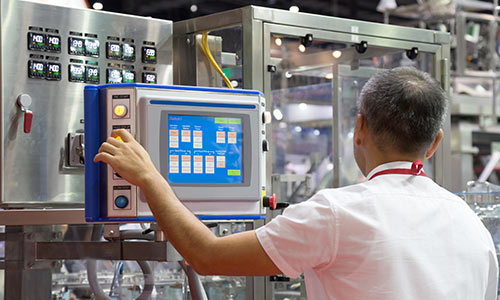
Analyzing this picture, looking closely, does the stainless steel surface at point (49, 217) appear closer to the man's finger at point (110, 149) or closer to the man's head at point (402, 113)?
the man's finger at point (110, 149)

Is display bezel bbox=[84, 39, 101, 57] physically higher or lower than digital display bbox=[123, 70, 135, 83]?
higher

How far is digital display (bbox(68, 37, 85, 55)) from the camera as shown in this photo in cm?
288

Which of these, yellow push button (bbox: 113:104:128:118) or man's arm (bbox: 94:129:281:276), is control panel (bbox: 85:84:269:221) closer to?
yellow push button (bbox: 113:104:128:118)

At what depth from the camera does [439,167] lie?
3.59m

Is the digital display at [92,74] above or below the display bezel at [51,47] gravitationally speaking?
below

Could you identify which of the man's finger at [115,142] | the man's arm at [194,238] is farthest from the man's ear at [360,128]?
the man's finger at [115,142]

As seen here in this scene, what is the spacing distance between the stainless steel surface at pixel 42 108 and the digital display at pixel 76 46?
0.02 m

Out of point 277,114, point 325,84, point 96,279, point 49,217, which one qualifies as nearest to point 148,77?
point 49,217

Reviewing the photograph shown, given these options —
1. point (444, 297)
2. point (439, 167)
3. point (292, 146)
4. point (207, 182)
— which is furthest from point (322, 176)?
point (444, 297)

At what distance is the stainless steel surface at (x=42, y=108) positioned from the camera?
2729 millimetres

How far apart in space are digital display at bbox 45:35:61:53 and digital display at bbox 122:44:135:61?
268 mm

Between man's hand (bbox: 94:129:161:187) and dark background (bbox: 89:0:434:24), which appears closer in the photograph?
man's hand (bbox: 94:129:161:187)

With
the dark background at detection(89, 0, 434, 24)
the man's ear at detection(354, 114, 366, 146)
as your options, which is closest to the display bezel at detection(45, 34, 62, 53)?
the man's ear at detection(354, 114, 366, 146)

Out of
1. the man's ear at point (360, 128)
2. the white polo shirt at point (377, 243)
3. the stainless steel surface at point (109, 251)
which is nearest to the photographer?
the white polo shirt at point (377, 243)
